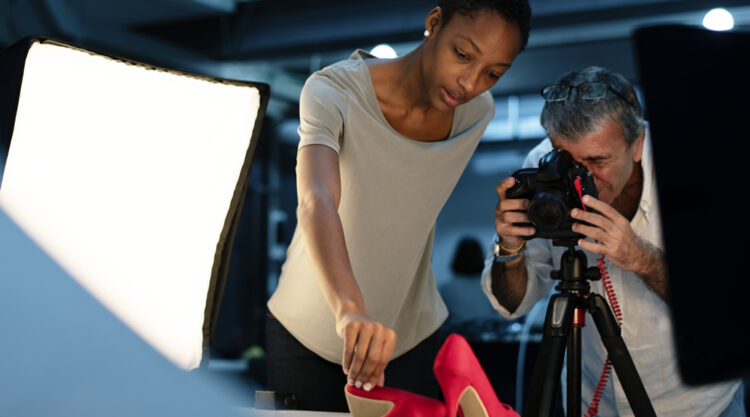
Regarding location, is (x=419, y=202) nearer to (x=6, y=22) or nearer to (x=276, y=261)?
(x=6, y=22)

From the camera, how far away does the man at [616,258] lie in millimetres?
1235

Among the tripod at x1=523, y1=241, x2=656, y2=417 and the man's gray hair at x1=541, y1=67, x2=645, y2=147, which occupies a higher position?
the man's gray hair at x1=541, y1=67, x2=645, y2=147

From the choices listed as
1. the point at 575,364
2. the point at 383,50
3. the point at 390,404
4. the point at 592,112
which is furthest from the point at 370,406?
the point at 383,50

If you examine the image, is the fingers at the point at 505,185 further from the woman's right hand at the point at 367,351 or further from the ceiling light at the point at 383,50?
the ceiling light at the point at 383,50

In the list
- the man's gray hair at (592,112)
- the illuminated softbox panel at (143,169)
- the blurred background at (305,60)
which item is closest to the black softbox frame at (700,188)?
the illuminated softbox panel at (143,169)

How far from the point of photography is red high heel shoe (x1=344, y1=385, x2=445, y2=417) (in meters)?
0.69

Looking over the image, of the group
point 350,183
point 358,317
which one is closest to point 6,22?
point 350,183

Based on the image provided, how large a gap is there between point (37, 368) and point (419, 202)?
936mm

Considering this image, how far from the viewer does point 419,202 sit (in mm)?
1197

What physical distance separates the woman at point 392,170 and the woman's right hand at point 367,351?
331 mm

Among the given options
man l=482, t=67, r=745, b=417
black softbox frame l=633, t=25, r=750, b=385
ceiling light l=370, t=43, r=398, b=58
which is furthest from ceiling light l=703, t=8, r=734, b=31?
black softbox frame l=633, t=25, r=750, b=385

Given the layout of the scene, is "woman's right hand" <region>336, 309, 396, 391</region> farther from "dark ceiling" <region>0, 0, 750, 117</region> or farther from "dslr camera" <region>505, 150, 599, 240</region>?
"dark ceiling" <region>0, 0, 750, 117</region>

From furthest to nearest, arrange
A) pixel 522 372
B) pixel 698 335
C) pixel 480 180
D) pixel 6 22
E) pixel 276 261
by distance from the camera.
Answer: pixel 480 180 → pixel 276 261 → pixel 6 22 → pixel 522 372 → pixel 698 335

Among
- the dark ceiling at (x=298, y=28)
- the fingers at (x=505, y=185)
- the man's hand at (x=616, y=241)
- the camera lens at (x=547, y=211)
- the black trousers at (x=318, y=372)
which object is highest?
the dark ceiling at (x=298, y=28)
